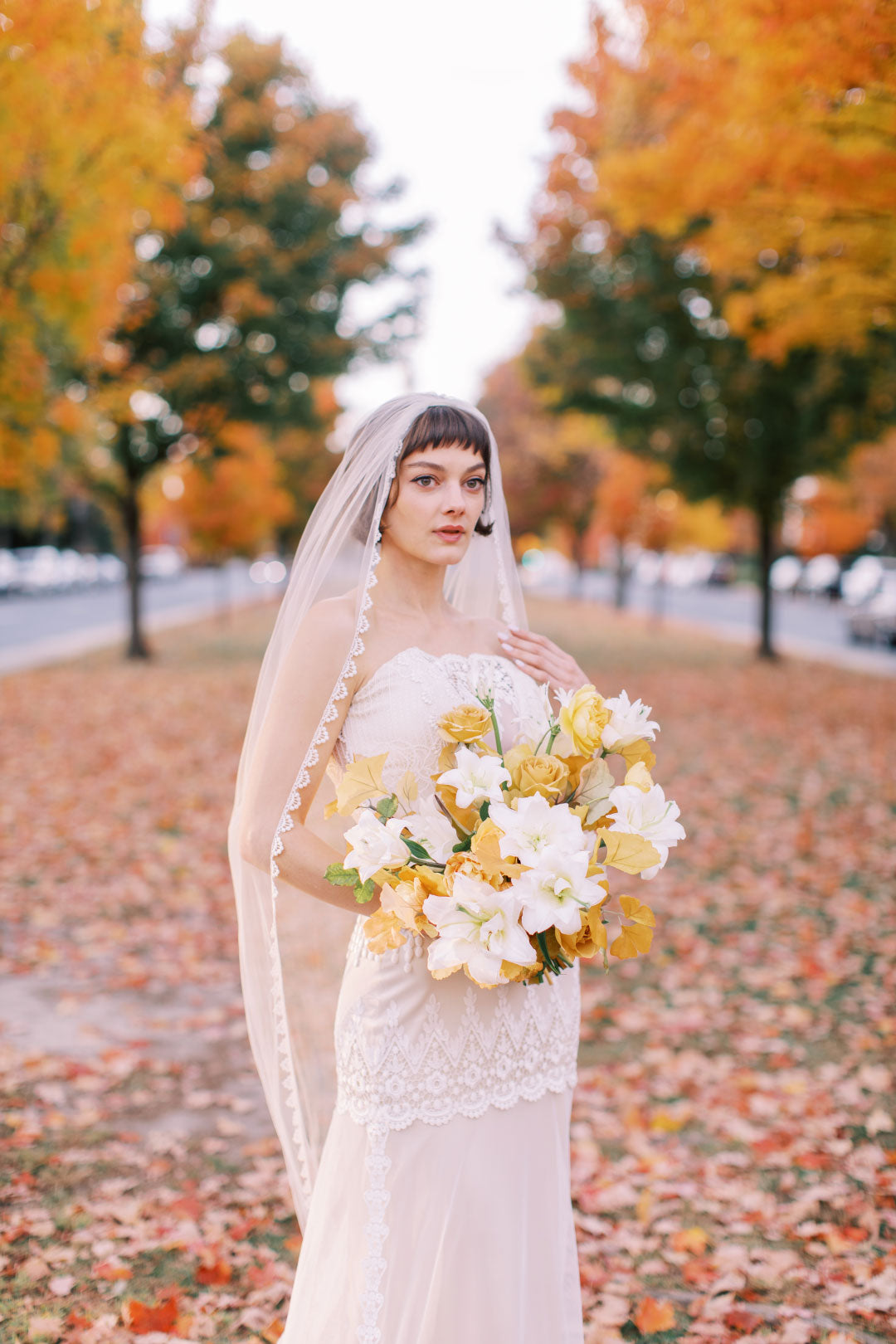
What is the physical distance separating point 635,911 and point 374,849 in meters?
0.52

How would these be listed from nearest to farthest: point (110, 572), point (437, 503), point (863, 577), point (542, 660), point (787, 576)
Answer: point (437, 503) < point (542, 660) < point (863, 577) < point (787, 576) < point (110, 572)

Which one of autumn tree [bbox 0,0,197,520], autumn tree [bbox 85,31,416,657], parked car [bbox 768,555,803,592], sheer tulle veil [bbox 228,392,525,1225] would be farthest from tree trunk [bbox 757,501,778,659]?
parked car [bbox 768,555,803,592]

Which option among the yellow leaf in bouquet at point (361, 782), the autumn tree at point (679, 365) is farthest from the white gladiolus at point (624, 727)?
the autumn tree at point (679, 365)

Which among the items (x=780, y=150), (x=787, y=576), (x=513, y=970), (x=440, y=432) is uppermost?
(x=780, y=150)

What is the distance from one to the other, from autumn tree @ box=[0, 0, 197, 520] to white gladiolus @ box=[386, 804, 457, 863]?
24.1ft

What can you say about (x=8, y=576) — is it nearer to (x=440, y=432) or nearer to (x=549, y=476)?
(x=549, y=476)

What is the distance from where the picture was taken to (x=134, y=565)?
20594 mm

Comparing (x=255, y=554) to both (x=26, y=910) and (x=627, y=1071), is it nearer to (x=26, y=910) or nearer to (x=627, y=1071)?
(x=26, y=910)

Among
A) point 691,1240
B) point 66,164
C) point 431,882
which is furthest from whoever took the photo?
point 66,164

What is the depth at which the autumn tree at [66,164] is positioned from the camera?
789 cm

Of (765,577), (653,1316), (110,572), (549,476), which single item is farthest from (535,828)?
(110,572)

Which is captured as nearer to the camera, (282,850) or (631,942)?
(631,942)

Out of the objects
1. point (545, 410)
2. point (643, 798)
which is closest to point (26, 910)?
point (643, 798)

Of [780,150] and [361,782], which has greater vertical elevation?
[780,150]
